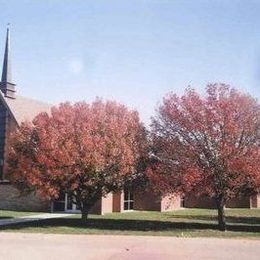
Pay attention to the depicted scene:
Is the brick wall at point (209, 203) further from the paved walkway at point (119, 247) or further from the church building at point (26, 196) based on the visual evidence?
the paved walkway at point (119, 247)

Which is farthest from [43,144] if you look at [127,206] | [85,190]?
[127,206]

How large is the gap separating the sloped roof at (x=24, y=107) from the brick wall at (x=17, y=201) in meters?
5.74

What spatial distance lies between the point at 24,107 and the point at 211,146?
24.5 metres

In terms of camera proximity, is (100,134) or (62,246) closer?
(62,246)

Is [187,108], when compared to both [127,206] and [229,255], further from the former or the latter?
[127,206]

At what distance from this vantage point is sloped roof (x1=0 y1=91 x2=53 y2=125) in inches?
1642

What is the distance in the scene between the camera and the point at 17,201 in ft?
125

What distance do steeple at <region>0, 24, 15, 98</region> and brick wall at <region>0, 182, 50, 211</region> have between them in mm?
9329

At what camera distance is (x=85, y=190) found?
25.6 metres

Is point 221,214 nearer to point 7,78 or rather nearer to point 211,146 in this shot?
point 211,146

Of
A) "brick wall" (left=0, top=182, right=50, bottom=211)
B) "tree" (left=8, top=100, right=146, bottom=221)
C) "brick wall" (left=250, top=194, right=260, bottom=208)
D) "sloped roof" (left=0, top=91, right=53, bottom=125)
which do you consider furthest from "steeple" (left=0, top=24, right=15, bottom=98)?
"brick wall" (left=250, top=194, right=260, bottom=208)

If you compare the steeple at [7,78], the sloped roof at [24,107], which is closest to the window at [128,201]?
the sloped roof at [24,107]

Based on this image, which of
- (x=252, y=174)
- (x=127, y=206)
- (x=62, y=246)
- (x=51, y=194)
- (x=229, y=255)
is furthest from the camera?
(x=127, y=206)

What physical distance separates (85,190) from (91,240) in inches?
268
